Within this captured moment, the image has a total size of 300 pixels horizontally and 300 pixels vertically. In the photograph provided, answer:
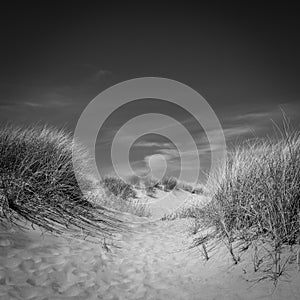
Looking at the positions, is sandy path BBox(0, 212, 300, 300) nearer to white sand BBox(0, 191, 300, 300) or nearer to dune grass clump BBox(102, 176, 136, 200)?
white sand BBox(0, 191, 300, 300)

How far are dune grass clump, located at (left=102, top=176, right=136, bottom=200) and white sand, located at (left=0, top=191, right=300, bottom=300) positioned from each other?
20.9 feet

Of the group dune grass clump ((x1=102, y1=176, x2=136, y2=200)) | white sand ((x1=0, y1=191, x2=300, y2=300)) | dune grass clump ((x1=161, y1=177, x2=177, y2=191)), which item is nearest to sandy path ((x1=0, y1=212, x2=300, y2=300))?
white sand ((x1=0, y1=191, x2=300, y2=300))

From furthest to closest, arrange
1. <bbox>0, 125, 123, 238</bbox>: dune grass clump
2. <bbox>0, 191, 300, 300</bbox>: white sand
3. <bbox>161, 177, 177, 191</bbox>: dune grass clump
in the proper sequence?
<bbox>161, 177, 177, 191</bbox>: dune grass clump → <bbox>0, 125, 123, 238</bbox>: dune grass clump → <bbox>0, 191, 300, 300</bbox>: white sand

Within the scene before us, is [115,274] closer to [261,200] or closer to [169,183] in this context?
[261,200]

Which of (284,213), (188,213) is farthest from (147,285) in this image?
(188,213)

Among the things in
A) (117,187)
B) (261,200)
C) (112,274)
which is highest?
(261,200)

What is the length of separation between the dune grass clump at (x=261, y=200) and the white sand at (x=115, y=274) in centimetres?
27

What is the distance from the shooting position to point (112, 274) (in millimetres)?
3307

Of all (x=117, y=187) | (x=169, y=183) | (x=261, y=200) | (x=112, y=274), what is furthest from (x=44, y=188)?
(x=169, y=183)

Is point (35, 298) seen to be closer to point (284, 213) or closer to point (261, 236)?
point (261, 236)

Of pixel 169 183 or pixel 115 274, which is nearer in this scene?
pixel 115 274

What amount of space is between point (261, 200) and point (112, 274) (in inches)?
81.2

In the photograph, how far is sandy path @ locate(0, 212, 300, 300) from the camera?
259 centimetres

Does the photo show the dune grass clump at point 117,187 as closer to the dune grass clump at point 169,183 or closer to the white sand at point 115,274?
the dune grass clump at point 169,183
